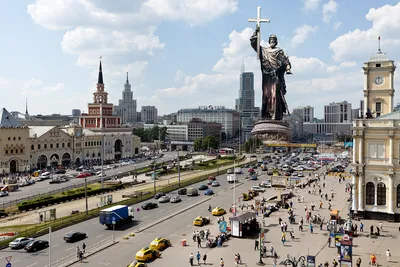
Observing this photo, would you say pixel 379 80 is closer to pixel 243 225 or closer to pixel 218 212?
pixel 218 212

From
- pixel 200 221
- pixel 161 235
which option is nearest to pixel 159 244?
pixel 161 235

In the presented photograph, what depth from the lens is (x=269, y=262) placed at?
29.8m

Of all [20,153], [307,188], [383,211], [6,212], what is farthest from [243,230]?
[20,153]

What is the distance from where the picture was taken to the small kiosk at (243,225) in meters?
36.6

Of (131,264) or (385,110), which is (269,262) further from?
(385,110)

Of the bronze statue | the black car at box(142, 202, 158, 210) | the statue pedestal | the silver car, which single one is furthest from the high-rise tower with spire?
the silver car

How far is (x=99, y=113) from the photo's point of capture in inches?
4685

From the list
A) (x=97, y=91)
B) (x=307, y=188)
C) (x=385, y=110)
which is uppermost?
(x=97, y=91)

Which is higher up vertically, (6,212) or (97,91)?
(97,91)

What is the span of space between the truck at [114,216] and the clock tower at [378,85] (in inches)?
1129

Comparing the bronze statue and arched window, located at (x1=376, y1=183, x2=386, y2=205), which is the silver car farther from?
the bronze statue

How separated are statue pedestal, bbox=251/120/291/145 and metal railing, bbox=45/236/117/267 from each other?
123 ft

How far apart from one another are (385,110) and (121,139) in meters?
85.4

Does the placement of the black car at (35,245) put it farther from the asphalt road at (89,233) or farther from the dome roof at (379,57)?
the dome roof at (379,57)
